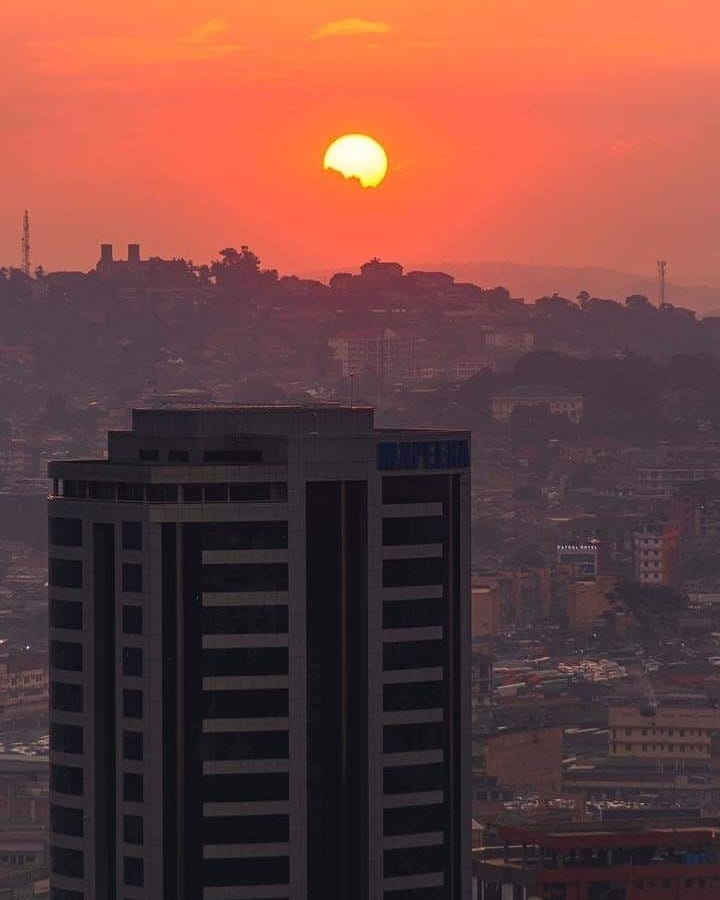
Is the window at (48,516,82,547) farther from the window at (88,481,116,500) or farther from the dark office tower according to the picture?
the window at (88,481,116,500)

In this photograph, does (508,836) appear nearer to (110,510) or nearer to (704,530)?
(110,510)

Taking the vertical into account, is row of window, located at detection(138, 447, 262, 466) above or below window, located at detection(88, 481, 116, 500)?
above

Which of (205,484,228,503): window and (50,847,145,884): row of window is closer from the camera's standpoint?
(50,847,145,884): row of window

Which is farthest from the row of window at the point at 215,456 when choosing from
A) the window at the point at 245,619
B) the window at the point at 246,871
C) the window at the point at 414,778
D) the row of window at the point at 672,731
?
the row of window at the point at 672,731

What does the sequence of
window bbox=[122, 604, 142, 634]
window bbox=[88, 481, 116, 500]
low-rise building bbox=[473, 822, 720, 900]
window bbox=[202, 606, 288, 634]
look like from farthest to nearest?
low-rise building bbox=[473, 822, 720, 900] → window bbox=[88, 481, 116, 500] → window bbox=[122, 604, 142, 634] → window bbox=[202, 606, 288, 634]

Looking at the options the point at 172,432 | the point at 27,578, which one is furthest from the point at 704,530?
the point at 172,432

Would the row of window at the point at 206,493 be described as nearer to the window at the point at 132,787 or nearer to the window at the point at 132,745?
the window at the point at 132,745

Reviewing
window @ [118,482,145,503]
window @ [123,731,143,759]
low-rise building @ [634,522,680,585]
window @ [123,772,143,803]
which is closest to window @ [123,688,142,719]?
Result: window @ [123,731,143,759]
